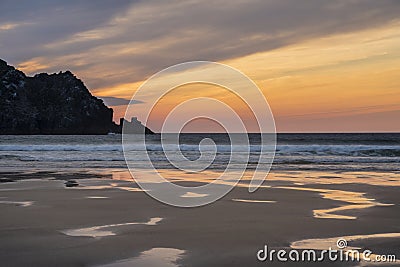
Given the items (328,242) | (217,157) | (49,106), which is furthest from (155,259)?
(49,106)

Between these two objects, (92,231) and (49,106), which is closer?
(92,231)

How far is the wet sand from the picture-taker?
4.27 metres

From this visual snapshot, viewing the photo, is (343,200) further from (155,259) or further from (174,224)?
(155,259)

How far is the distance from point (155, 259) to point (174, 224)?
1596 mm

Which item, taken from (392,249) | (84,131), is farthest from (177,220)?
(84,131)

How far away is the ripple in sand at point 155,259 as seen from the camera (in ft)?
13.1

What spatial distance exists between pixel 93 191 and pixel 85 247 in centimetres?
462

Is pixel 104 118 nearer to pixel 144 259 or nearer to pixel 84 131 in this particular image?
pixel 84 131

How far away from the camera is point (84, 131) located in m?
94.6

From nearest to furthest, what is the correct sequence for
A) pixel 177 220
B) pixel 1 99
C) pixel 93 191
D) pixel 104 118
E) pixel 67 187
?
pixel 177 220 < pixel 93 191 < pixel 67 187 < pixel 1 99 < pixel 104 118

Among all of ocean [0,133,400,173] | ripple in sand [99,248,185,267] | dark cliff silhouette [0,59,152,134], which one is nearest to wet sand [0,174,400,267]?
ripple in sand [99,248,185,267]

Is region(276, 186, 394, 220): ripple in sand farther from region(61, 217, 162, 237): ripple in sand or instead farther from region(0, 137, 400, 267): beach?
region(61, 217, 162, 237): ripple in sand

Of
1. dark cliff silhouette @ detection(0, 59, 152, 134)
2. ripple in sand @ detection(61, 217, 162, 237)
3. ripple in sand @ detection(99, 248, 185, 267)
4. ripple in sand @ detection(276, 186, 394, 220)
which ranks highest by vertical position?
dark cliff silhouette @ detection(0, 59, 152, 134)

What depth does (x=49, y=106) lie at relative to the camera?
3871 inches
